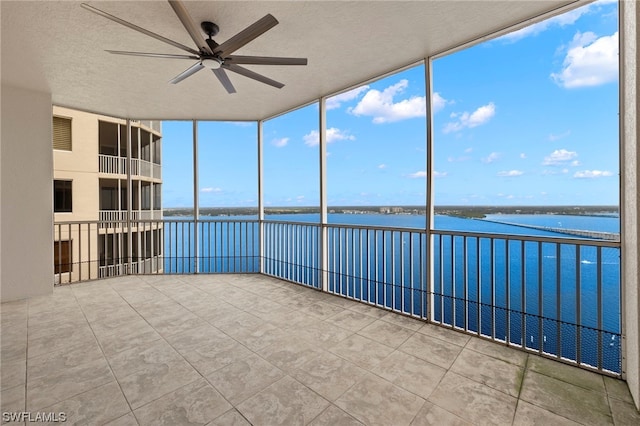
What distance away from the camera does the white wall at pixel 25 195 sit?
337cm

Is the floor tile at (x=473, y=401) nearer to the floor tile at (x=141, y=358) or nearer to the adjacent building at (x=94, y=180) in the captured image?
the floor tile at (x=141, y=358)

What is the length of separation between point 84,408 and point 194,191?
3.77 meters

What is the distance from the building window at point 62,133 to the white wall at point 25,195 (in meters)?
6.91

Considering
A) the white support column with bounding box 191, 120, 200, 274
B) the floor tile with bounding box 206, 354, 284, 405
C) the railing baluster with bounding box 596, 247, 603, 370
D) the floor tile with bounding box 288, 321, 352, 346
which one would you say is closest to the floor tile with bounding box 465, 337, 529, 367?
the railing baluster with bounding box 596, 247, 603, 370

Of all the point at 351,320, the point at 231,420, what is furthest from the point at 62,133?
the point at 231,420

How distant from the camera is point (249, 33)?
6.05 ft

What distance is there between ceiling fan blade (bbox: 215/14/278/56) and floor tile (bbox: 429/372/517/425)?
2709 millimetres

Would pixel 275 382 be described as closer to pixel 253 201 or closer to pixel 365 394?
pixel 365 394

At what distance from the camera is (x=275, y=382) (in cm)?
175

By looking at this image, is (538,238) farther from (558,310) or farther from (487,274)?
(487,274)

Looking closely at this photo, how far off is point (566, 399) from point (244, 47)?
3866mm

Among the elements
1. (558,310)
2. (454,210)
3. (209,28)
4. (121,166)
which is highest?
(121,166)

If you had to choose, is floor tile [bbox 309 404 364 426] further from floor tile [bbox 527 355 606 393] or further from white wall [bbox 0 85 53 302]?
white wall [bbox 0 85 53 302]

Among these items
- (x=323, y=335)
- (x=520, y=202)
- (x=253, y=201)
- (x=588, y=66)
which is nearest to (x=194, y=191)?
(x=253, y=201)
